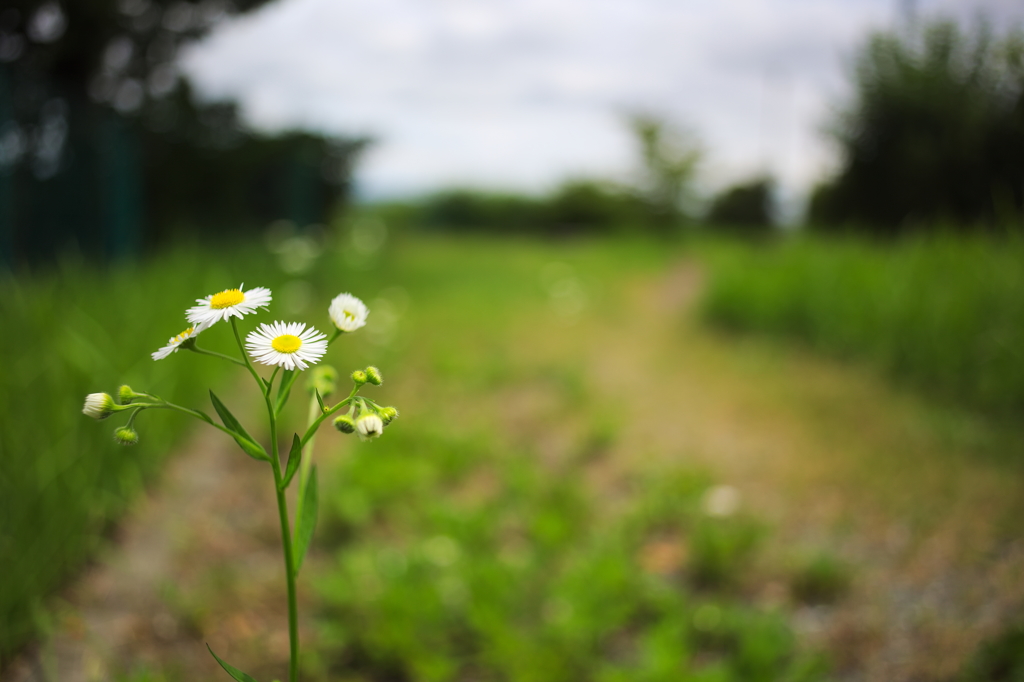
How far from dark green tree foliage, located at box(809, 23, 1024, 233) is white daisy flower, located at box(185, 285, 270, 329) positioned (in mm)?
1927

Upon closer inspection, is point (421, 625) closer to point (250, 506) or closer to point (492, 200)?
point (250, 506)

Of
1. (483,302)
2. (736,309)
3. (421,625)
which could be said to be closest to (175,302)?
(421,625)

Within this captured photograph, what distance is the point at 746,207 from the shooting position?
8.23 metres

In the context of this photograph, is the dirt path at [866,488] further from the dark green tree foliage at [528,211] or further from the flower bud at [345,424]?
the dark green tree foliage at [528,211]

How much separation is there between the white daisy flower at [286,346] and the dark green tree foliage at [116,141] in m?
3.87

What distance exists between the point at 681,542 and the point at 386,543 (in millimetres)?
909

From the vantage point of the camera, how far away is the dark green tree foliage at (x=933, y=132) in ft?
6.18

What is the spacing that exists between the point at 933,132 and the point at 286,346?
2.40 meters

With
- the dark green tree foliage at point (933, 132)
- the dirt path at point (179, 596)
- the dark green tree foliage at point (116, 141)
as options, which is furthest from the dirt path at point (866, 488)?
the dark green tree foliage at point (116, 141)

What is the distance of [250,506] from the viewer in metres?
2.16

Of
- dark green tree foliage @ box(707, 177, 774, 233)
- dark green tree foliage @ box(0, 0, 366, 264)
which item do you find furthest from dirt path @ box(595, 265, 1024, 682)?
dark green tree foliage @ box(707, 177, 774, 233)

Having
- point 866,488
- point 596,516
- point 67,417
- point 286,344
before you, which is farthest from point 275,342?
point 866,488

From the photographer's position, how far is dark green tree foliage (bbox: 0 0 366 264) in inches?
150

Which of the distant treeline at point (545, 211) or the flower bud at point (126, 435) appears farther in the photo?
the distant treeline at point (545, 211)
